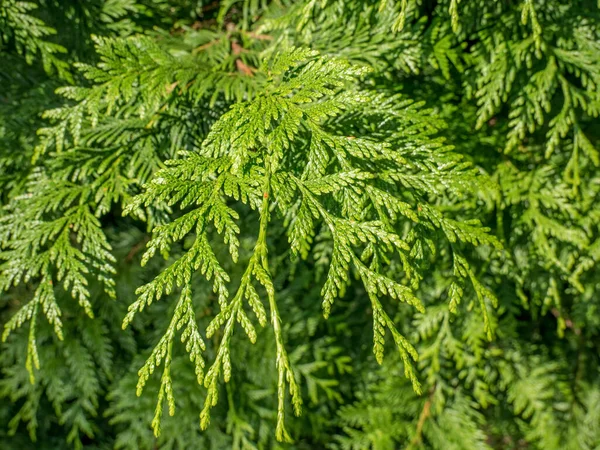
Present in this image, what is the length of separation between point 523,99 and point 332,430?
1810mm

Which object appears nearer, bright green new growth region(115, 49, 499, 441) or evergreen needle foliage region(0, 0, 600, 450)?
bright green new growth region(115, 49, 499, 441)

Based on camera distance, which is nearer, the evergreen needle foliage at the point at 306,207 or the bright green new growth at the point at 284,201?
the bright green new growth at the point at 284,201

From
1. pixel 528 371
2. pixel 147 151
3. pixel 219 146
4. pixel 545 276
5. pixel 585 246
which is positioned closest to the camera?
pixel 219 146

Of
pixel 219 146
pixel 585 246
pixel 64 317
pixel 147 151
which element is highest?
pixel 219 146

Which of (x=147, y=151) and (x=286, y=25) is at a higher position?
(x=286, y=25)

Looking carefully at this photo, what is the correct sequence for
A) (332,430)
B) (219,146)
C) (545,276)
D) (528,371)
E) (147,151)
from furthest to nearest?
1. (332,430)
2. (528,371)
3. (545,276)
4. (147,151)
5. (219,146)

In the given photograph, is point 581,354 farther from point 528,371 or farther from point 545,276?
point 545,276

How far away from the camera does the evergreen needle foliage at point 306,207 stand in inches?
52.1

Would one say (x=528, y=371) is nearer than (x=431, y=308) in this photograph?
No

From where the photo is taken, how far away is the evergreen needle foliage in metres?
1.32

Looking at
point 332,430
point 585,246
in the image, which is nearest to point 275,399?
point 332,430

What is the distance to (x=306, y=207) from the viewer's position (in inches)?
51.7

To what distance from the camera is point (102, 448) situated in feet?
9.37

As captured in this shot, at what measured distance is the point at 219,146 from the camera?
4.59 ft
